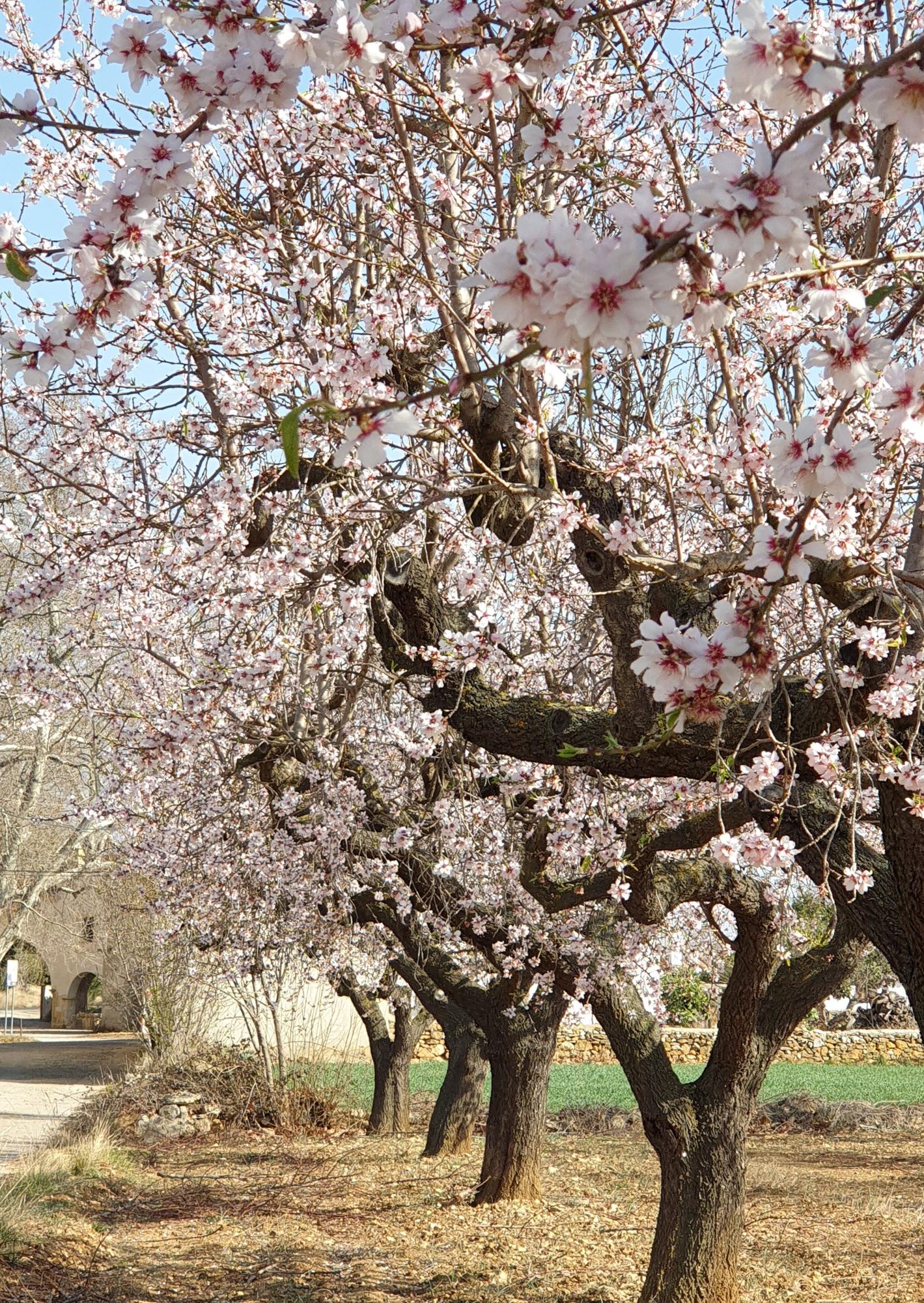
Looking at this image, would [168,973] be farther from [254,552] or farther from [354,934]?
[254,552]

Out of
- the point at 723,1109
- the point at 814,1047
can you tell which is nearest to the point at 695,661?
the point at 723,1109

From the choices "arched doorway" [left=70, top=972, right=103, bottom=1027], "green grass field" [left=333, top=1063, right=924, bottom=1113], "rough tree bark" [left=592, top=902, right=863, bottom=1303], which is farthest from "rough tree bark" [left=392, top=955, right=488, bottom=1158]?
"arched doorway" [left=70, top=972, right=103, bottom=1027]

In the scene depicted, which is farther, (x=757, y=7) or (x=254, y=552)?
(x=254, y=552)

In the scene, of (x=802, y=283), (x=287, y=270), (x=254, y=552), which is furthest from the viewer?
(x=254, y=552)

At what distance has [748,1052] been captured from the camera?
19.3 feet

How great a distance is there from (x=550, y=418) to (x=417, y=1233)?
602 centimetres

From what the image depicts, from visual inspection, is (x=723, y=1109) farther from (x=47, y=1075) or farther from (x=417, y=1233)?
(x=47, y=1075)

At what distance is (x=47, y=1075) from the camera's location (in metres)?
16.9

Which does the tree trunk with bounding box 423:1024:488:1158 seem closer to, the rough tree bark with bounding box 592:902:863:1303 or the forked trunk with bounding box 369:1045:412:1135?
the forked trunk with bounding box 369:1045:412:1135

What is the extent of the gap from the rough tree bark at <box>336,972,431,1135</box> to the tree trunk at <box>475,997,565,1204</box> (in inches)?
155

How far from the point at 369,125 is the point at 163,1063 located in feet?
40.4

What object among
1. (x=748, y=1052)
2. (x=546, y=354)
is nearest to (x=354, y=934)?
(x=748, y=1052)

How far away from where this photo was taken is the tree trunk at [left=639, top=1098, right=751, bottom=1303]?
5578mm

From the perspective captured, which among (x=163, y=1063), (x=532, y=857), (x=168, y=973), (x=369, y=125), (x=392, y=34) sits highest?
(x=369, y=125)
